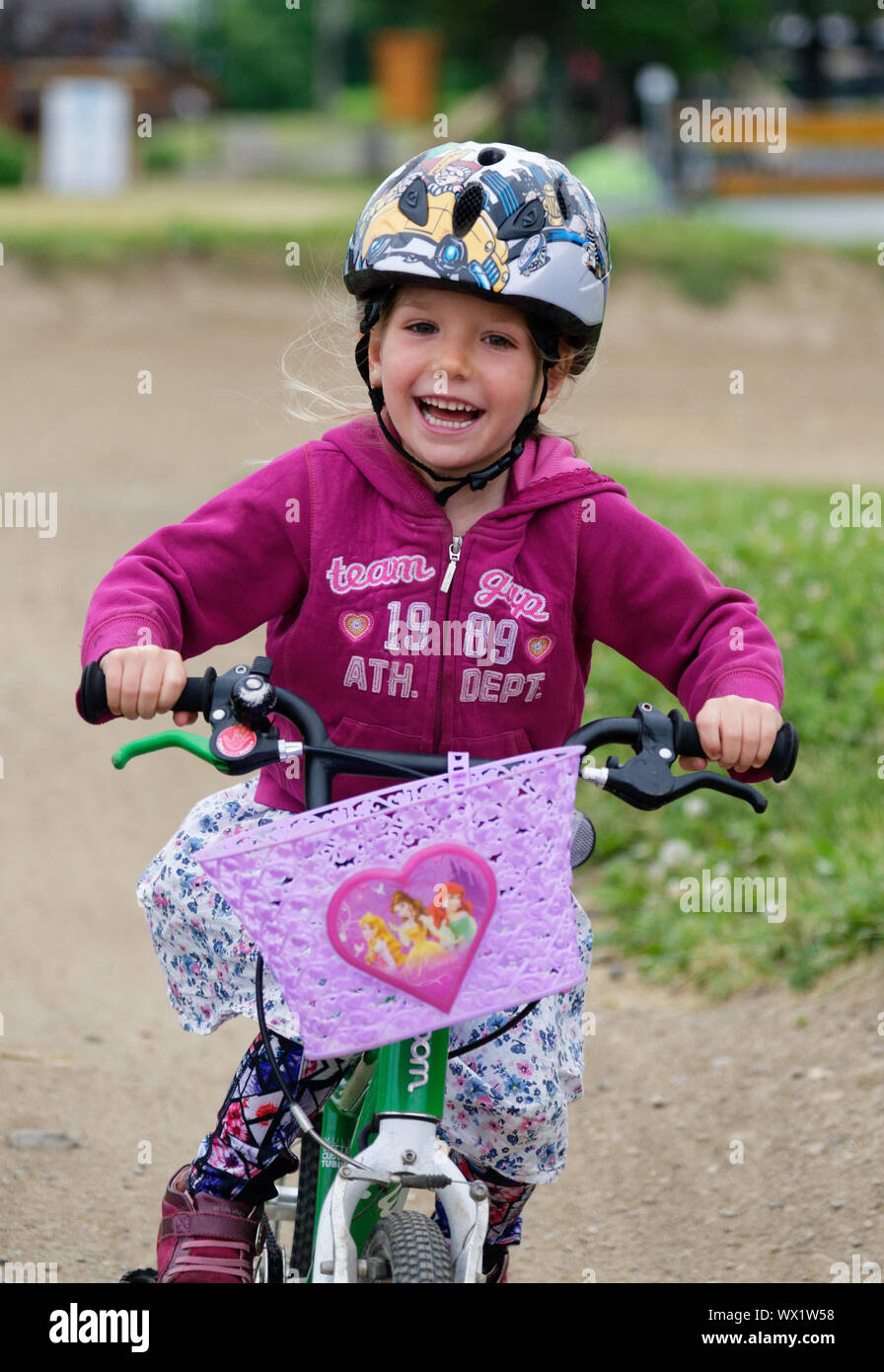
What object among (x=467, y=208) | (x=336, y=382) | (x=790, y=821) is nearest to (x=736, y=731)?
(x=467, y=208)

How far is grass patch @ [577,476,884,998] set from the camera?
480 centimetres

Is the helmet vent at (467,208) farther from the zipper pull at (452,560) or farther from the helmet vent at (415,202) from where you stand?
the zipper pull at (452,560)

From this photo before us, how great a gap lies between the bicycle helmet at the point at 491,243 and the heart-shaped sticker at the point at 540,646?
9.6 inches

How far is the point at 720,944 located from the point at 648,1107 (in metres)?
0.76

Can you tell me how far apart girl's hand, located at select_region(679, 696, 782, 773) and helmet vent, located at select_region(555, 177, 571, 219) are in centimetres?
83

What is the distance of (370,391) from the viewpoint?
2721 millimetres

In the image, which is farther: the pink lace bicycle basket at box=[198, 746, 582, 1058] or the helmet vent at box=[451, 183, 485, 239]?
the helmet vent at box=[451, 183, 485, 239]

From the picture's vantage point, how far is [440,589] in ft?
8.45

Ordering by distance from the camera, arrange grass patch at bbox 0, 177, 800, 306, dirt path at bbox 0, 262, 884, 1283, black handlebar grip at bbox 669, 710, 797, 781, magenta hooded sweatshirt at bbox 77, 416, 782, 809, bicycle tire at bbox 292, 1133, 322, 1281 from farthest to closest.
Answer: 1. grass patch at bbox 0, 177, 800, 306
2. dirt path at bbox 0, 262, 884, 1283
3. magenta hooded sweatshirt at bbox 77, 416, 782, 809
4. bicycle tire at bbox 292, 1133, 322, 1281
5. black handlebar grip at bbox 669, 710, 797, 781

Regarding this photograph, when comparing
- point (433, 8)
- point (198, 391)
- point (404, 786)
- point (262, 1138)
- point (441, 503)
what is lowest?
point (262, 1138)

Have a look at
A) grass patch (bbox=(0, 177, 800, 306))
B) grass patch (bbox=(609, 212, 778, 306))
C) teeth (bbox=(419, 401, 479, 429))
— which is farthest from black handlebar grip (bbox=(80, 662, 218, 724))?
grass patch (bbox=(609, 212, 778, 306))

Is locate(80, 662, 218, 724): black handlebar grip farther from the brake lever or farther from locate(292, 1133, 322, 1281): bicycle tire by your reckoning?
locate(292, 1133, 322, 1281): bicycle tire
